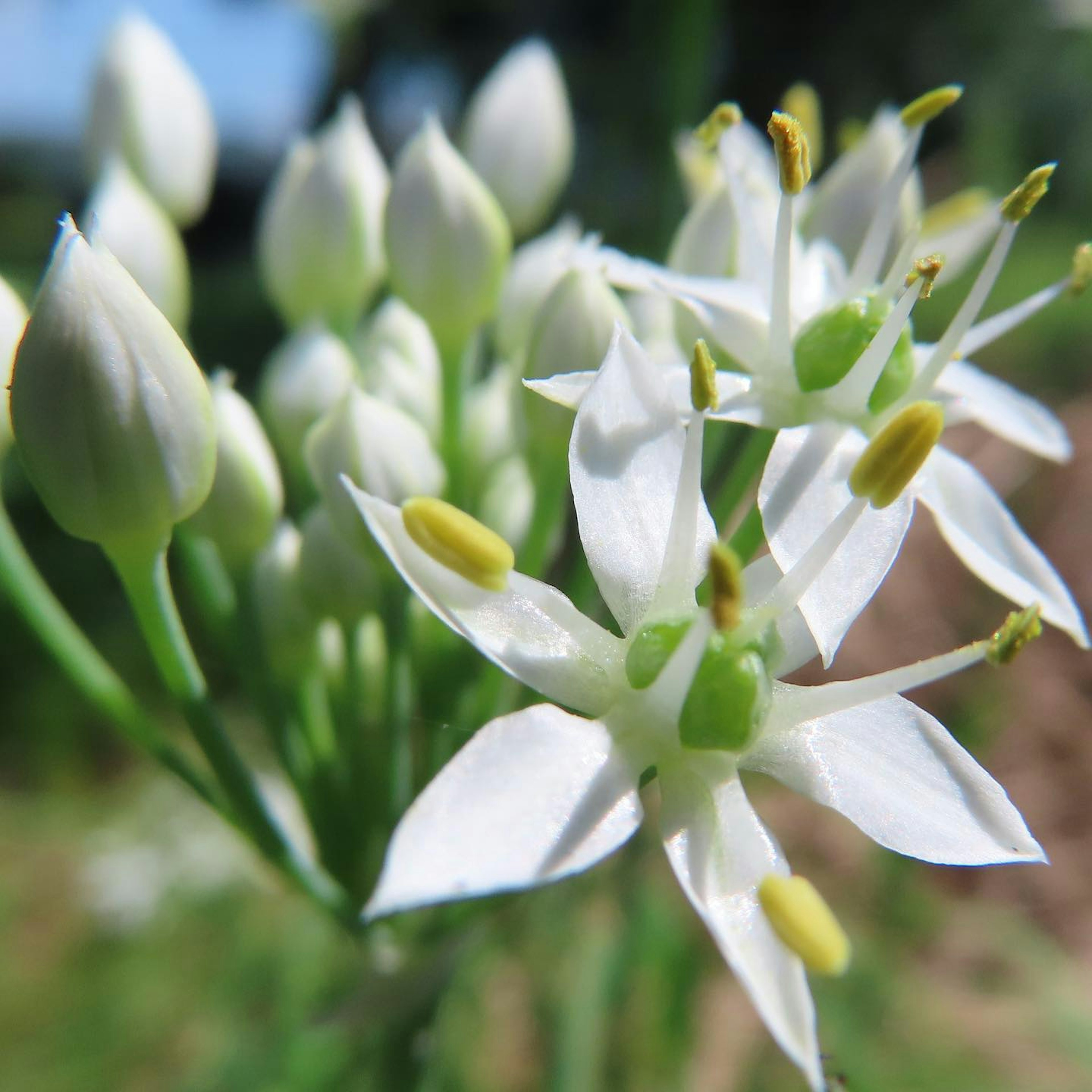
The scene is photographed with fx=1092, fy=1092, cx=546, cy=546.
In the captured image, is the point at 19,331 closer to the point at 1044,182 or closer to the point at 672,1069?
the point at 1044,182

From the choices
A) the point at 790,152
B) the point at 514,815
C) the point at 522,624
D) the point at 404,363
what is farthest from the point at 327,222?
the point at 514,815

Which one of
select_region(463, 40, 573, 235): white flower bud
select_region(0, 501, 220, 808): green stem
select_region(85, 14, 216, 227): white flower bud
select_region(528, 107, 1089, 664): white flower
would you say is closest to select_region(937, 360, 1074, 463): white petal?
select_region(528, 107, 1089, 664): white flower

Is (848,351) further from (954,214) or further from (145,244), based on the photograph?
(145,244)

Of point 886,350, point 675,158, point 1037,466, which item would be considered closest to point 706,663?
point 886,350

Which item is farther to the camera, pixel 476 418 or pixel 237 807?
pixel 476 418

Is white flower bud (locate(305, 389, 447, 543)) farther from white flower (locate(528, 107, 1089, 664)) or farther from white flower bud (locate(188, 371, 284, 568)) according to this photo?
white flower (locate(528, 107, 1089, 664))
